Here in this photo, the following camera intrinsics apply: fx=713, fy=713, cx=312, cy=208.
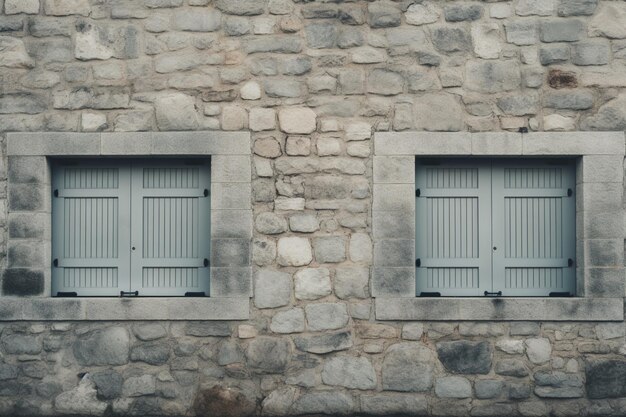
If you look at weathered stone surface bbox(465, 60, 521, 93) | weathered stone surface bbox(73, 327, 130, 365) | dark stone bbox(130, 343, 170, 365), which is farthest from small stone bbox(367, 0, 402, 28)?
weathered stone surface bbox(73, 327, 130, 365)

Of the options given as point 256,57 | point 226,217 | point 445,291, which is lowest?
point 445,291

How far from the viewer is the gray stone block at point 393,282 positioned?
598cm

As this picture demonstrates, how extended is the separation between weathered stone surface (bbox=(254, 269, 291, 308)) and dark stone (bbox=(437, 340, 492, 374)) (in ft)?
4.47

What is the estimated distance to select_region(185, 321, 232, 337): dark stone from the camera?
5995 mm

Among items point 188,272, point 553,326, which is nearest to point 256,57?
point 188,272

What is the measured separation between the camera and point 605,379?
5961 mm

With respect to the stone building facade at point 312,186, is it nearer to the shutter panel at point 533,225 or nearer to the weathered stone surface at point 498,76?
the weathered stone surface at point 498,76

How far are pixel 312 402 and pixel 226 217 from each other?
1.70m

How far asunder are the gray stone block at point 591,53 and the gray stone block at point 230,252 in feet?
10.5

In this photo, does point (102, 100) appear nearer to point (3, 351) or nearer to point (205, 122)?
point (205, 122)

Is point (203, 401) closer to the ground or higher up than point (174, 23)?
closer to the ground

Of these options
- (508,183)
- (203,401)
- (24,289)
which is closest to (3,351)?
(24,289)

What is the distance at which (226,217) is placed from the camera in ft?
19.7

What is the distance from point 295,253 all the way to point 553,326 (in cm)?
225
